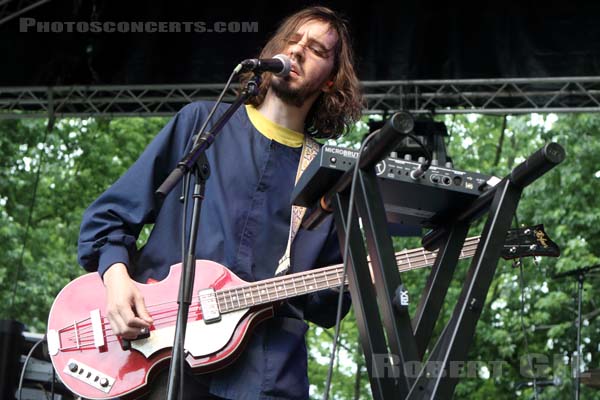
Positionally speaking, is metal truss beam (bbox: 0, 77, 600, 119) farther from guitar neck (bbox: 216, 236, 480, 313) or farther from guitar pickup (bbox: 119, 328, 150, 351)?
guitar pickup (bbox: 119, 328, 150, 351)

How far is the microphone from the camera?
10.0 feet

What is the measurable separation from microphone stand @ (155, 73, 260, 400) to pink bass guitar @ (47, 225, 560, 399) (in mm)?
425

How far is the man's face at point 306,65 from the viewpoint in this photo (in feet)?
11.6

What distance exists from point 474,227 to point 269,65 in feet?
36.4

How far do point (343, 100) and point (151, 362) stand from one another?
55.4 inches

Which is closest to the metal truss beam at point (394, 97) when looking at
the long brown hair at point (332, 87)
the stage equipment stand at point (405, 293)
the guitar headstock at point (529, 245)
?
the long brown hair at point (332, 87)

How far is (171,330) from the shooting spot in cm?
324

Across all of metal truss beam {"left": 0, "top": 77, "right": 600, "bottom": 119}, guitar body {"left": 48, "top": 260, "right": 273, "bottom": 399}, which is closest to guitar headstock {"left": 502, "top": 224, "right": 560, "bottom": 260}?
guitar body {"left": 48, "top": 260, "right": 273, "bottom": 399}

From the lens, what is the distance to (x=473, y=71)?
6973 mm

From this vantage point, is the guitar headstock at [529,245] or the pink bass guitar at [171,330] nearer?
the guitar headstock at [529,245]

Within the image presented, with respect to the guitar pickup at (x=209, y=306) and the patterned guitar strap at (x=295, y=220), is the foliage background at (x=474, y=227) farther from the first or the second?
the guitar pickup at (x=209, y=306)

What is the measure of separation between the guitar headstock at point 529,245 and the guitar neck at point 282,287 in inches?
7.6

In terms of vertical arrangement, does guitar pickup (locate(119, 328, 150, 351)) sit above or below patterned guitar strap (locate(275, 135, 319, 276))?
below

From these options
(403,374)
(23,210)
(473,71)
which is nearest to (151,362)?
(403,374)
